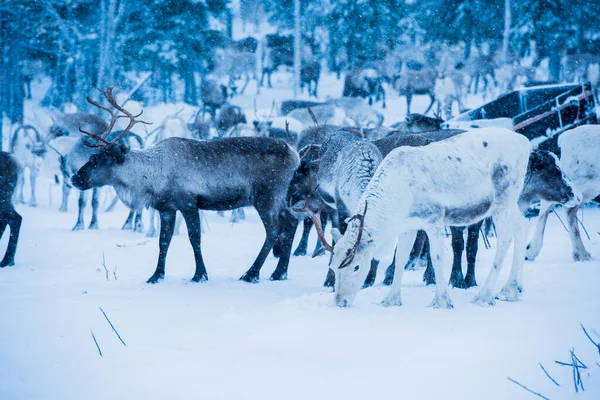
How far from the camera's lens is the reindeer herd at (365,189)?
5045mm

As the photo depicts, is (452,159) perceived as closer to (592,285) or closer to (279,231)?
(592,285)

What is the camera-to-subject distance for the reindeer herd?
16.6 feet

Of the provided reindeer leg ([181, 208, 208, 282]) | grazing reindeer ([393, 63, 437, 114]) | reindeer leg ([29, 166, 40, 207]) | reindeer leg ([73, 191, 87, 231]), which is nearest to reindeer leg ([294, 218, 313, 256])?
reindeer leg ([181, 208, 208, 282])

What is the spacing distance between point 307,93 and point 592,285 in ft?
99.0

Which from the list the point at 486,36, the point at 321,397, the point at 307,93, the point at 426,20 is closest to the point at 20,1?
the point at 307,93

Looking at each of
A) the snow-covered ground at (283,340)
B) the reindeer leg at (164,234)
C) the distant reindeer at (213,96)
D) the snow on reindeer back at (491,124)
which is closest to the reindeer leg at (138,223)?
the snow-covered ground at (283,340)

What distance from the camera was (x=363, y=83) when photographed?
31953 mm

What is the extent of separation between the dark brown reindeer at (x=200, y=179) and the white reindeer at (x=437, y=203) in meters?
2.34

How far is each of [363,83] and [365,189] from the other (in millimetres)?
27147

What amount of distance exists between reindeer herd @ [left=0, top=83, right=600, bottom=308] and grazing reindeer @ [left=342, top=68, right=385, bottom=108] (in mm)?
23404

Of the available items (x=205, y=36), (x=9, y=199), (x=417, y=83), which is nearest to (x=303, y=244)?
(x=9, y=199)

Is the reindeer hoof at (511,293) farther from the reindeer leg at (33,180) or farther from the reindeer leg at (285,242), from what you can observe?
the reindeer leg at (33,180)

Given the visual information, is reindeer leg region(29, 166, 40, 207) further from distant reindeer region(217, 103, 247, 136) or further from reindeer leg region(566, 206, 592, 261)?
reindeer leg region(566, 206, 592, 261)

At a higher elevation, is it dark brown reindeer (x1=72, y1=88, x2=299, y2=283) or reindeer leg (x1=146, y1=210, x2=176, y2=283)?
dark brown reindeer (x1=72, y1=88, x2=299, y2=283)
